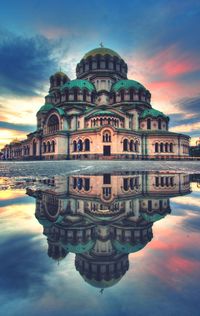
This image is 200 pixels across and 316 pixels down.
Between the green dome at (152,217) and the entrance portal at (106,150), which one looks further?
the entrance portal at (106,150)

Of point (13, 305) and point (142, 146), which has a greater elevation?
point (142, 146)

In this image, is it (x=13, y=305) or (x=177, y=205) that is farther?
(x=177, y=205)

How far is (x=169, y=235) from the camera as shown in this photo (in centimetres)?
178

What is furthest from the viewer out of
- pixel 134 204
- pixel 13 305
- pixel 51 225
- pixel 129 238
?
pixel 134 204

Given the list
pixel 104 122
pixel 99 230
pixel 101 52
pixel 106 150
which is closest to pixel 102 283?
pixel 99 230

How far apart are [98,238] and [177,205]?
1.70 metres

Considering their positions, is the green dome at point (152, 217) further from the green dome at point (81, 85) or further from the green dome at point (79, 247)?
the green dome at point (81, 85)

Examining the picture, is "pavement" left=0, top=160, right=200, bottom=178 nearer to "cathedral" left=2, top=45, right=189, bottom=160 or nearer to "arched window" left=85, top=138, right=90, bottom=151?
"cathedral" left=2, top=45, right=189, bottom=160

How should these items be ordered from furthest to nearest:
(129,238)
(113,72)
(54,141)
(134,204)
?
1. (113,72)
2. (54,141)
3. (134,204)
4. (129,238)

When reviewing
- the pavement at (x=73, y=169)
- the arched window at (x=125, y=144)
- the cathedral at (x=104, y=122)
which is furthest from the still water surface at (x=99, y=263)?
the arched window at (x=125, y=144)

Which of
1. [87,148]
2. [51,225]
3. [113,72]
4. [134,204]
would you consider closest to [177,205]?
[134,204]

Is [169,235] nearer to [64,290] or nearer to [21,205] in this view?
[64,290]

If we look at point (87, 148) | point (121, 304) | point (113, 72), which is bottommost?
point (121, 304)

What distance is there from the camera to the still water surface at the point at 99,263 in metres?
0.92
